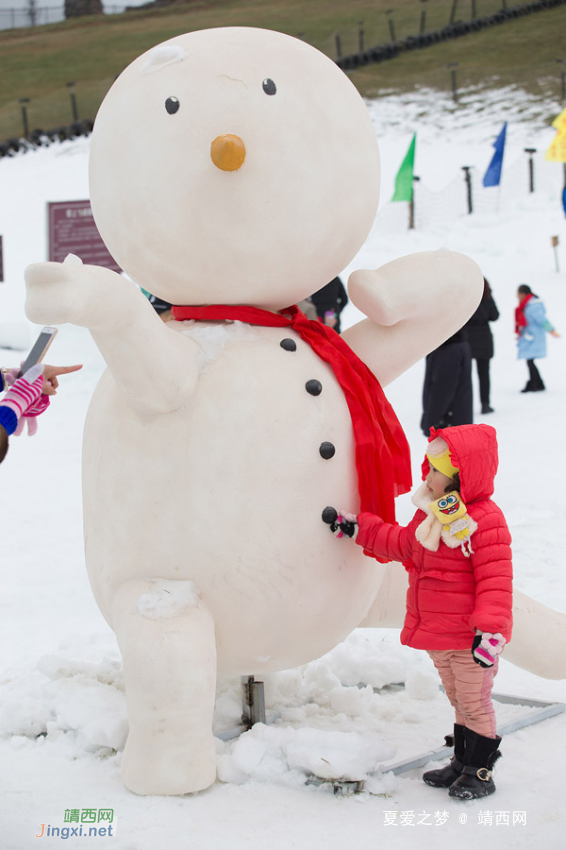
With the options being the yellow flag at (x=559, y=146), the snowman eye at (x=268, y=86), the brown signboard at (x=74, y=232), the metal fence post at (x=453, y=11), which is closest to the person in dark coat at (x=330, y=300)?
the brown signboard at (x=74, y=232)

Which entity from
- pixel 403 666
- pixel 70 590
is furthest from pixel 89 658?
pixel 403 666

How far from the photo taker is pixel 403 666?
3887 millimetres

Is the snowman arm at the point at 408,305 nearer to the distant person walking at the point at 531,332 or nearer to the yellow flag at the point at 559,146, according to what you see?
the distant person walking at the point at 531,332

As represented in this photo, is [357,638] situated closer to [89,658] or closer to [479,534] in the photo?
[89,658]

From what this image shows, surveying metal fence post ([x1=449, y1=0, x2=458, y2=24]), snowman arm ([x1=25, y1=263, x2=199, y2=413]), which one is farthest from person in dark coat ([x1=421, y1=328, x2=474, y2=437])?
metal fence post ([x1=449, y1=0, x2=458, y2=24])

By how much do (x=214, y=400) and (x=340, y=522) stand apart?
0.54 m

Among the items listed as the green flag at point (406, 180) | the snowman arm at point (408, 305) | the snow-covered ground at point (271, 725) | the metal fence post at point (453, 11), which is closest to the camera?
the snow-covered ground at point (271, 725)

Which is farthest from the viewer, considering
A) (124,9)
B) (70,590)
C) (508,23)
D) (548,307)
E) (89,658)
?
(124,9)

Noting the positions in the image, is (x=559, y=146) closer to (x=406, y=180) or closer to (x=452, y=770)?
(x=406, y=180)

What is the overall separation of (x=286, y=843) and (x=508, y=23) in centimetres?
3254

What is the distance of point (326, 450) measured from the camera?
9.46 ft

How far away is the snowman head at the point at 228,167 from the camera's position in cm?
283

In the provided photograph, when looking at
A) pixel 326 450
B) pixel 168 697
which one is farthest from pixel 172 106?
pixel 168 697

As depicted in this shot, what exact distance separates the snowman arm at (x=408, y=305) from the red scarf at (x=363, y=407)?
0.43 ft
